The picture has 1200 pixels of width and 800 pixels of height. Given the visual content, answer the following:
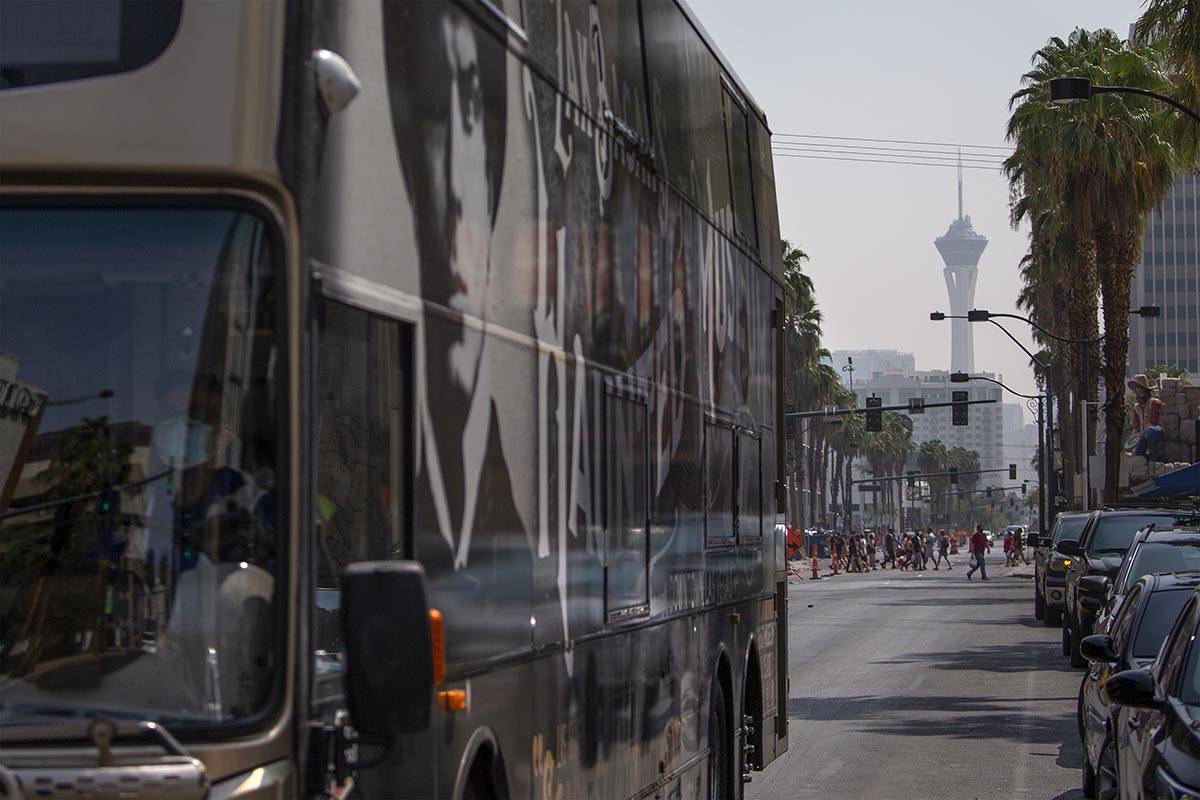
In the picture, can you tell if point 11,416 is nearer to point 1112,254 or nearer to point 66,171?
point 66,171

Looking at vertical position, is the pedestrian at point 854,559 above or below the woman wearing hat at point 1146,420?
below

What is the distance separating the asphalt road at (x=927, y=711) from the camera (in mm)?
14203

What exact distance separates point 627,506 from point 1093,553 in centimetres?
1987

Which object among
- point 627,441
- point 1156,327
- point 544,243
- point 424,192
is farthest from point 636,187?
point 1156,327

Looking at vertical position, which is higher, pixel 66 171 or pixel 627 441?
pixel 66 171

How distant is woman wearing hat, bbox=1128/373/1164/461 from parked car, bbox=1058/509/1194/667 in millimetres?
22535

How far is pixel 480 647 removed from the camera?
5.51m

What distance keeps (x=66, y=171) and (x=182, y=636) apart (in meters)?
1.06

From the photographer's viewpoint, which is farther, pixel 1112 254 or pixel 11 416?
pixel 1112 254

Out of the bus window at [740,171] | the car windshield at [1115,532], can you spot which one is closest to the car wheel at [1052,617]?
the car windshield at [1115,532]

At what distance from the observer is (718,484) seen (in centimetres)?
1024

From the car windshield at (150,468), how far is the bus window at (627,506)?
3382 millimetres

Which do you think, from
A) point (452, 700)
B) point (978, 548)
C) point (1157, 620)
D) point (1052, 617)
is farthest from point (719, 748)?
point (978, 548)

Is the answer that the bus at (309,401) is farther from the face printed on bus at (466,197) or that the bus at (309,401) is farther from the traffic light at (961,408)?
the traffic light at (961,408)
